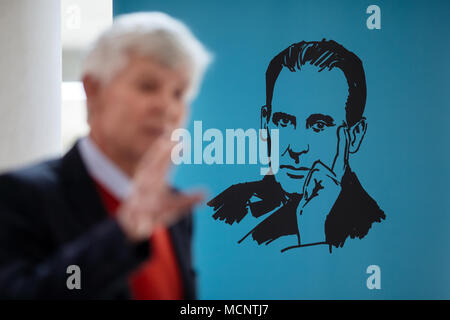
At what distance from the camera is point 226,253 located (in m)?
2.54

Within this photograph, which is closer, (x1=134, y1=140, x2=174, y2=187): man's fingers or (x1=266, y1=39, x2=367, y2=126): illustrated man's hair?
(x1=134, y1=140, x2=174, y2=187): man's fingers

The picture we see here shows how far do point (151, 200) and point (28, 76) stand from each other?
3.06ft

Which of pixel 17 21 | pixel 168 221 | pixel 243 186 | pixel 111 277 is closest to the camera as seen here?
pixel 111 277

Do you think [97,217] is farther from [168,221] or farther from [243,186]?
[243,186]

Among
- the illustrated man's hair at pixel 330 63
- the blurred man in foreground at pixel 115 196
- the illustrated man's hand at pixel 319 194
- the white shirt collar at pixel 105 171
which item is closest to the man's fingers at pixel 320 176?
the illustrated man's hand at pixel 319 194

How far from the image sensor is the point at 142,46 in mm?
2031

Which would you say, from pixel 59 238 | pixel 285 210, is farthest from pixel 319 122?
pixel 59 238

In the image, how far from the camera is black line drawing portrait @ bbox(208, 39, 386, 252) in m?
2.53

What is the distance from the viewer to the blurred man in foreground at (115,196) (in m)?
1.89

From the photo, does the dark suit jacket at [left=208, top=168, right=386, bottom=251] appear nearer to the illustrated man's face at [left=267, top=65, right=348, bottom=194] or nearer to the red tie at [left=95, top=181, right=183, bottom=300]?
the illustrated man's face at [left=267, top=65, right=348, bottom=194]

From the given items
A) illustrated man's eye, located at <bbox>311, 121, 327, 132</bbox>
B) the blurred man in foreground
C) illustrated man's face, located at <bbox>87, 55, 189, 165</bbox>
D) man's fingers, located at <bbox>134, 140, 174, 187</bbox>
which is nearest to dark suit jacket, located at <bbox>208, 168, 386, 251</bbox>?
illustrated man's eye, located at <bbox>311, 121, 327, 132</bbox>

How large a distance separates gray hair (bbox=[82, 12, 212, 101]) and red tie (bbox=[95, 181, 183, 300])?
517 millimetres
